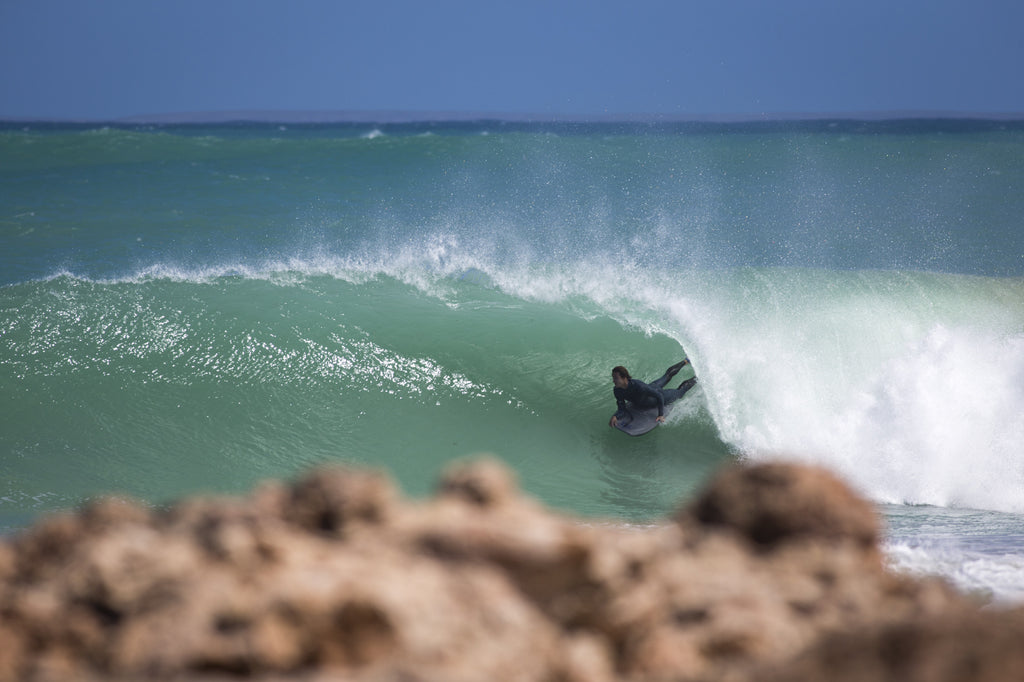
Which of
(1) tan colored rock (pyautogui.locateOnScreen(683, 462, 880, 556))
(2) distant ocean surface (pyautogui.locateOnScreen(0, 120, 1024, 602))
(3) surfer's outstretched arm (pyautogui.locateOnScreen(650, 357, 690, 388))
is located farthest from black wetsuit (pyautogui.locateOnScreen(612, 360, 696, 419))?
(1) tan colored rock (pyautogui.locateOnScreen(683, 462, 880, 556))

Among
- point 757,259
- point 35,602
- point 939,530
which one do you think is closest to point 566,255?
point 757,259

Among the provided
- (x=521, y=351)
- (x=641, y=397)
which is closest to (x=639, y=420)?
(x=641, y=397)

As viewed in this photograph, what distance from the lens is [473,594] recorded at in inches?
71.1

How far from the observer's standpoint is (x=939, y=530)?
21.4ft

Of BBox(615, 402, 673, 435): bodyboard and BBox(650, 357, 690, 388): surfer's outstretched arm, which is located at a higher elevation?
BBox(650, 357, 690, 388): surfer's outstretched arm

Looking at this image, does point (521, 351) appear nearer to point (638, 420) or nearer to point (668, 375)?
point (668, 375)

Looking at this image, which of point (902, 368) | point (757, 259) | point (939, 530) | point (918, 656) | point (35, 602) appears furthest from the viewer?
point (757, 259)

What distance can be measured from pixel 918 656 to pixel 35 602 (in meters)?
1.59

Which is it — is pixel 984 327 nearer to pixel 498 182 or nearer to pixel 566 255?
pixel 566 255

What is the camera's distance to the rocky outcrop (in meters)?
1.62

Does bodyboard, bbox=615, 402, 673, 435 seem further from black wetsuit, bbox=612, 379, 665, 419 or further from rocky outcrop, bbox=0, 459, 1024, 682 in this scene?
rocky outcrop, bbox=0, 459, 1024, 682

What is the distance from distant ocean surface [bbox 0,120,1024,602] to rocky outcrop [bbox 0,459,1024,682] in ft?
7.57

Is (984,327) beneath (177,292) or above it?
above

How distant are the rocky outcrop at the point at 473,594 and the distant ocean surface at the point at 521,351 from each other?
7.57ft
